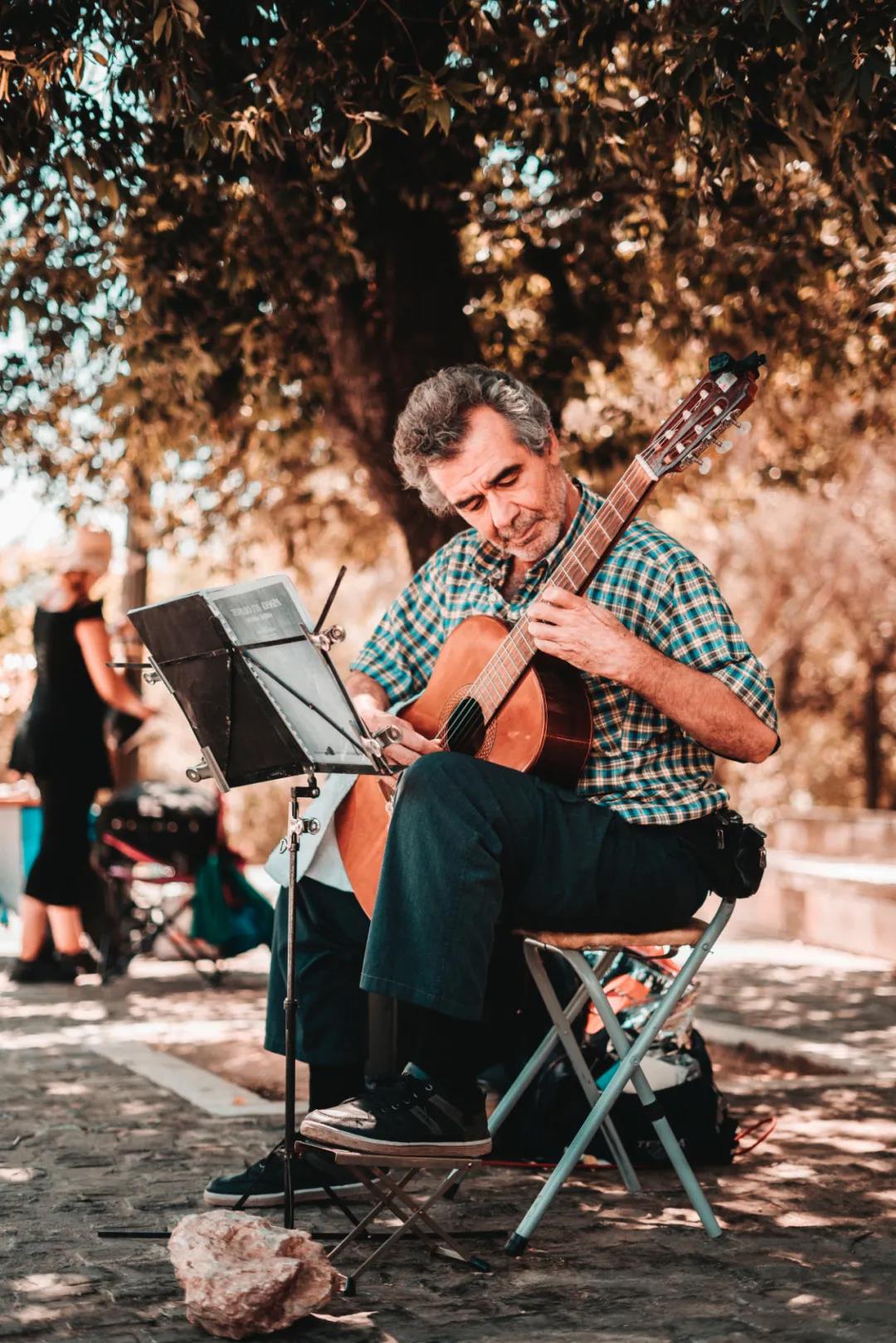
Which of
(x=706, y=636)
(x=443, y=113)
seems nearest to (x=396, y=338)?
(x=443, y=113)

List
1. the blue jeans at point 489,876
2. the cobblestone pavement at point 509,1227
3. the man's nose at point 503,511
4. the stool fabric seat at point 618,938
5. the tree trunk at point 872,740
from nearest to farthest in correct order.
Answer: the cobblestone pavement at point 509,1227 < the blue jeans at point 489,876 < the stool fabric seat at point 618,938 < the man's nose at point 503,511 < the tree trunk at point 872,740

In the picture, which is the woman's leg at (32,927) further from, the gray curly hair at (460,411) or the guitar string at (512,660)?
the gray curly hair at (460,411)

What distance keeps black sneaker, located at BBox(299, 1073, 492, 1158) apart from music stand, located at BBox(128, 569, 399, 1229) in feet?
0.49

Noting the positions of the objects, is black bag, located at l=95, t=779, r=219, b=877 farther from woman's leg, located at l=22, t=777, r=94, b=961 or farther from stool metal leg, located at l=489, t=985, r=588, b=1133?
stool metal leg, located at l=489, t=985, r=588, b=1133

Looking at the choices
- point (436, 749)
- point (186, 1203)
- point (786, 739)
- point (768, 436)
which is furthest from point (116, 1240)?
point (786, 739)

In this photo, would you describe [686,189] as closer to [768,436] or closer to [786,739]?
[768,436]

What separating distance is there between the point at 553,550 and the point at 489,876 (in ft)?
3.29

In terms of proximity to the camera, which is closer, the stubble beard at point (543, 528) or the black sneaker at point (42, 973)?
the stubble beard at point (543, 528)

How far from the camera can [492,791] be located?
10.1 ft

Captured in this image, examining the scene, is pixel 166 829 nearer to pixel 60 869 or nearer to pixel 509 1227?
pixel 60 869

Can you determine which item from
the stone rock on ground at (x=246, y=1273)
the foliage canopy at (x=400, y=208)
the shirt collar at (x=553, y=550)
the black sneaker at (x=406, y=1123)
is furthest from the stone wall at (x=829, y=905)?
the stone rock on ground at (x=246, y=1273)

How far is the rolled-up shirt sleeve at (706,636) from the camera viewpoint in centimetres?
330

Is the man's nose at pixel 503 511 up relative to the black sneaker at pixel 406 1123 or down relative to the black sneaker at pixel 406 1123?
up

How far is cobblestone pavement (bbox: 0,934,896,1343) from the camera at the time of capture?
2.76 metres
